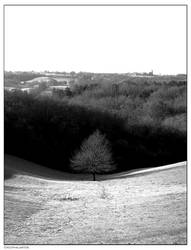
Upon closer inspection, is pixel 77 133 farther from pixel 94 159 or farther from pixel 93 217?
pixel 93 217

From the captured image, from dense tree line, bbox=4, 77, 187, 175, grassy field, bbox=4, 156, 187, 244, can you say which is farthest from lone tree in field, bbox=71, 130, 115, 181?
grassy field, bbox=4, 156, 187, 244

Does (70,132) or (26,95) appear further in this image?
(26,95)

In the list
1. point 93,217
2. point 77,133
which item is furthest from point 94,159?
point 93,217

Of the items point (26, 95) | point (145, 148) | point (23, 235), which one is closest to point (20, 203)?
point (23, 235)

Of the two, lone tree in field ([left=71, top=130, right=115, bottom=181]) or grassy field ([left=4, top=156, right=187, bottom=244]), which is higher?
grassy field ([left=4, top=156, right=187, bottom=244])

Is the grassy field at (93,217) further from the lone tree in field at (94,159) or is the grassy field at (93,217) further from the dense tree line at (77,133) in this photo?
the dense tree line at (77,133)

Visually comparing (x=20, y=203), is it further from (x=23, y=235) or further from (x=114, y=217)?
(x=23, y=235)

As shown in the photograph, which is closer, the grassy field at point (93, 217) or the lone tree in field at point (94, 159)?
the grassy field at point (93, 217)

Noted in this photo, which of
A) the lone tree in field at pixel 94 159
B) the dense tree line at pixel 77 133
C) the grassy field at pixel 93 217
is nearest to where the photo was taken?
the grassy field at pixel 93 217

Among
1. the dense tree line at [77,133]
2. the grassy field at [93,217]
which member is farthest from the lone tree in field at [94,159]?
the grassy field at [93,217]

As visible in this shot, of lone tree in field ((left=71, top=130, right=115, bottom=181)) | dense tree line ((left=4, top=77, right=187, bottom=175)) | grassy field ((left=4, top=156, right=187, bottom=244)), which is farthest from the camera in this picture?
dense tree line ((left=4, top=77, right=187, bottom=175))

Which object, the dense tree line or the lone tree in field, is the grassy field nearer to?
the lone tree in field
